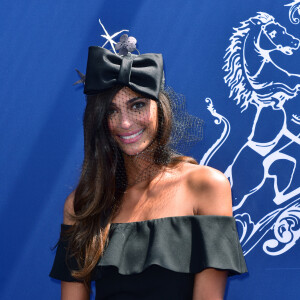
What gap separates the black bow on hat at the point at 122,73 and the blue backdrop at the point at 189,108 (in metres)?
0.24

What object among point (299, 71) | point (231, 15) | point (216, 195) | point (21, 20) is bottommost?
point (216, 195)

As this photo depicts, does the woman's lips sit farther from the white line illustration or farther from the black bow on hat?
the white line illustration

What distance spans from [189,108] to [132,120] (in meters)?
0.29

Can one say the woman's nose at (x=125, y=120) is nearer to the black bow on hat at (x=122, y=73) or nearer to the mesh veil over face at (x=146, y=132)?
the mesh veil over face at (x=146, y=132)

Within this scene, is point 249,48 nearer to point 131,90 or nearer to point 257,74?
point 257,74

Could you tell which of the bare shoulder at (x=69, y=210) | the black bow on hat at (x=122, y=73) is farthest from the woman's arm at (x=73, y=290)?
the black bow on hat at (x=122, y=73)

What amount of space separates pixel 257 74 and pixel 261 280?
734mm

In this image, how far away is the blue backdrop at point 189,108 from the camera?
66.5 inches

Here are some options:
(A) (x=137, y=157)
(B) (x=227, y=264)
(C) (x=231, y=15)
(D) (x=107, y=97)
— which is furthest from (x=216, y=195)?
(C) (x=231, y=15)

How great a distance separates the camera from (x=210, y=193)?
4.92 ft

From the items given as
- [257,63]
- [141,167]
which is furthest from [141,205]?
[257,63]

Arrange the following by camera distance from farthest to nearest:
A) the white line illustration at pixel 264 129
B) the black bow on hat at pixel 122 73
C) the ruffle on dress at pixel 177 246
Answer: the white line illustration at pixel 264 129, the black bow on hat at pixel 122 73, the ruffle on dress at pixel 177 246

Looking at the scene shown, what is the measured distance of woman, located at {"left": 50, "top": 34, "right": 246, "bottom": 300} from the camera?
1466 mm

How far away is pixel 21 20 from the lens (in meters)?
1.95
